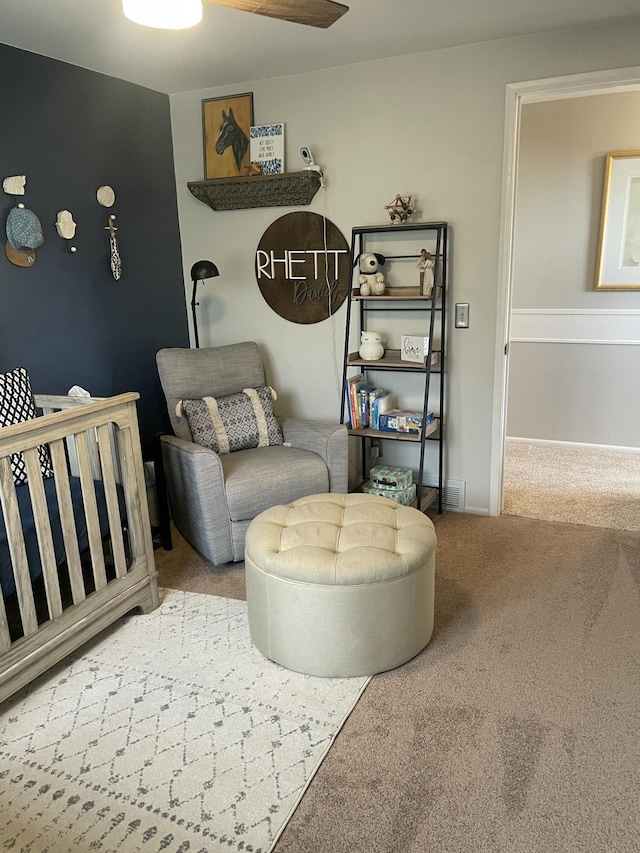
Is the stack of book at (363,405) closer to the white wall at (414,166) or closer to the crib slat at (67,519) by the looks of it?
the white wall at (414,166)

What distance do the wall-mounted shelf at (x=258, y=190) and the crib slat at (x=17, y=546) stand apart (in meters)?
2.23

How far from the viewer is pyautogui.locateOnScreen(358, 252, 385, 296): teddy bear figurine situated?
11.0 ft

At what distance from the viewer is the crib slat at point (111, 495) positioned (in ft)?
7.64

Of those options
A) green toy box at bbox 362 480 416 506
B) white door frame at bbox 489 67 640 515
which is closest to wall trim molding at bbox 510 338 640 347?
white door frame at bbox 489 67 640 515

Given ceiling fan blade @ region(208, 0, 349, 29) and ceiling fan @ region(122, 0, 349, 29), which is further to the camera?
ceiling fan blade @ region(208, 0, 349, 29)

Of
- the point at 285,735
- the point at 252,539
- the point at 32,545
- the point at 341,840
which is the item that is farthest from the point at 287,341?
the point at 341,840

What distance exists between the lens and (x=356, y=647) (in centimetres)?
206

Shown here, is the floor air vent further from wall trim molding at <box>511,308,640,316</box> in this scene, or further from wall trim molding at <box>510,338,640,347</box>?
wall trim molding at <box>511,308,640,316</box>

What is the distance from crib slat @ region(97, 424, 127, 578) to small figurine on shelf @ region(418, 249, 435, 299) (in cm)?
174

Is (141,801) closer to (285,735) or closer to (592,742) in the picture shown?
(285,735)

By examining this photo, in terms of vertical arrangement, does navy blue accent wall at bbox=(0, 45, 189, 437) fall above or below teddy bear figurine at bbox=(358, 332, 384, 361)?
above

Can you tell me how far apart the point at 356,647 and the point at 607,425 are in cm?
332

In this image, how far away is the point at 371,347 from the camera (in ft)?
11.2

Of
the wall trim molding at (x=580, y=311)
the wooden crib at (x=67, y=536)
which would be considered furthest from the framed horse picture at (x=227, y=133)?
the wall trim molding at (x=580, y=311)
